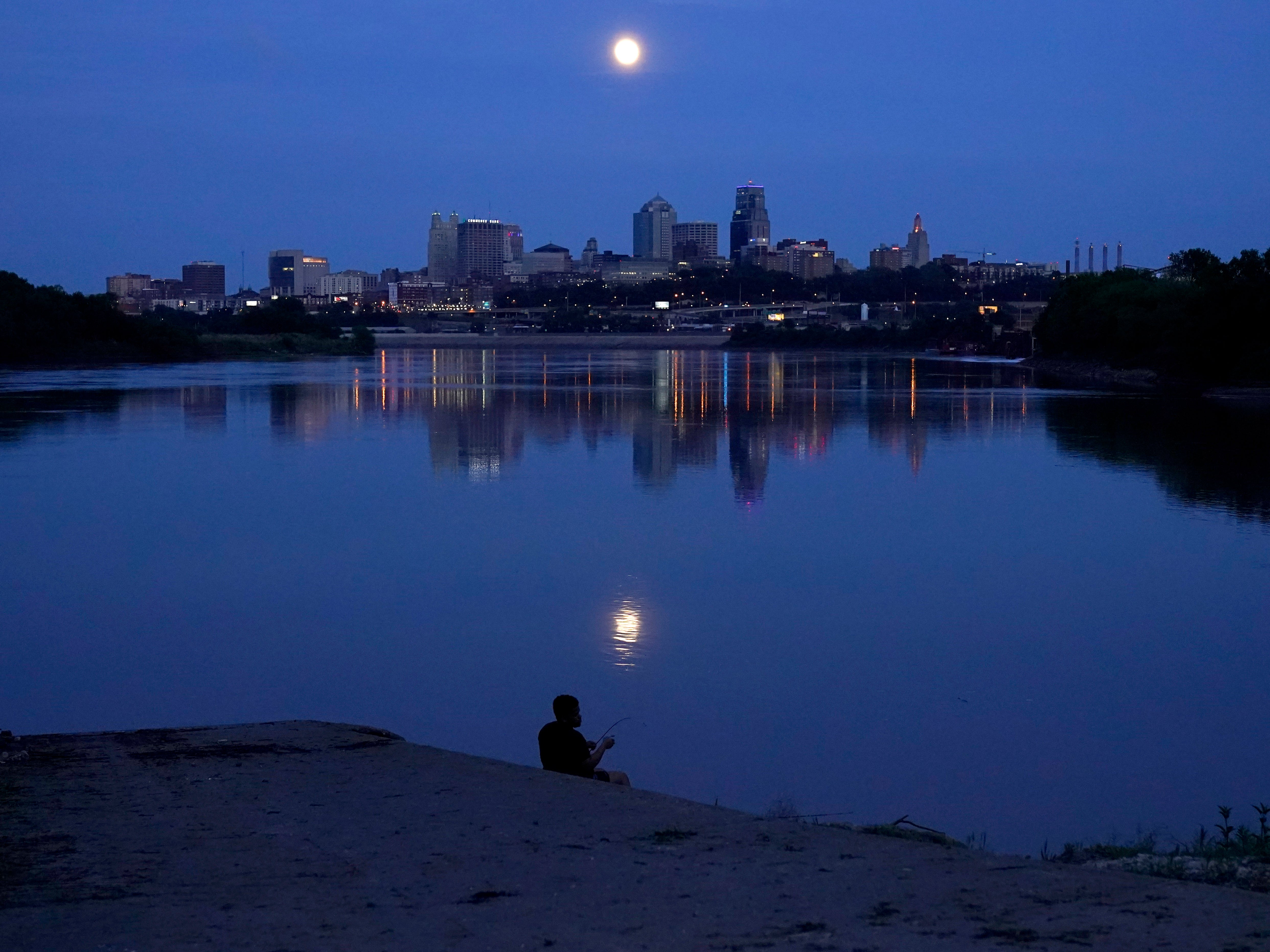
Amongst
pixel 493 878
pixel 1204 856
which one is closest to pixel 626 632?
pixel 1204 856

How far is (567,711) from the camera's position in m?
7.41

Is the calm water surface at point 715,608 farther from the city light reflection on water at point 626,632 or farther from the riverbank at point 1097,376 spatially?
the riverbank at point 1097,376

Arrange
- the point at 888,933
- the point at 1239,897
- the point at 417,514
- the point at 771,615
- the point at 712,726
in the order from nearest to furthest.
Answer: the point at 888,933 → the point at 1239,897 → the point at 712,726 → the point at 771,615 → the point at 417,514

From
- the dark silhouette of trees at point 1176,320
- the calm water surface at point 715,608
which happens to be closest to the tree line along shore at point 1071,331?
the dark silhouette of trees at point 1176,320

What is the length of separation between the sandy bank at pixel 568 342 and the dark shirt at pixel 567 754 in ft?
463

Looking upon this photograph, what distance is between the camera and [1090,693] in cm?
1040

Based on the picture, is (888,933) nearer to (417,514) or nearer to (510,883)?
(510,883)

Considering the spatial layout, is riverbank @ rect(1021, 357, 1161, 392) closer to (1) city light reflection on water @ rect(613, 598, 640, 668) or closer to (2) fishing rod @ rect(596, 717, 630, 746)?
(1) city light reflection on water @ rect(613, 598, 640, 668)

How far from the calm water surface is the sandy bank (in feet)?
405

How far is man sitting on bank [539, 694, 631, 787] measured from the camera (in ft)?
24.0

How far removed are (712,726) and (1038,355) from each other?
84364 millimetres

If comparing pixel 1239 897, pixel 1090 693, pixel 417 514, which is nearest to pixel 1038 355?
pixel 417 514

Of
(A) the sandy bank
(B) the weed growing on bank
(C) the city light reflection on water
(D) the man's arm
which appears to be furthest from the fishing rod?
(A) the sandy bank

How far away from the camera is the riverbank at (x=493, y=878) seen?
15.2 ft
